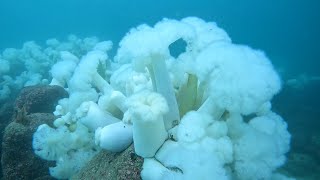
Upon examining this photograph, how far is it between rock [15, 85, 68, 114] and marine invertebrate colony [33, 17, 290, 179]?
2462 millimetres

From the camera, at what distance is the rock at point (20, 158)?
15.4 ft

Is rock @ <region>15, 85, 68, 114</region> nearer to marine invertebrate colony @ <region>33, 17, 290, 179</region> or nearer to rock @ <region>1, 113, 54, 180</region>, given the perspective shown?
rock @ <region>1, 113, 54, 180</region>

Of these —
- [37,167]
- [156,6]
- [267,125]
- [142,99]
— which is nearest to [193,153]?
[142,99]

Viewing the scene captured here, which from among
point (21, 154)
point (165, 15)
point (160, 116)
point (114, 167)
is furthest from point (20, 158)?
point (165, 15)

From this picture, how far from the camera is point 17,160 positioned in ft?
15.5

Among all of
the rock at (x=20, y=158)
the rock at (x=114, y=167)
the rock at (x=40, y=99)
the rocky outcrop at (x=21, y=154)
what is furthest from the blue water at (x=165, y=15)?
the rock at (x=114, y=167)

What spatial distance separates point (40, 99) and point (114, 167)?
319 centimetres

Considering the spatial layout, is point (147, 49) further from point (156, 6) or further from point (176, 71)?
point (156, 6)

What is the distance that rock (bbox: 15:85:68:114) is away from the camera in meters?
5.96

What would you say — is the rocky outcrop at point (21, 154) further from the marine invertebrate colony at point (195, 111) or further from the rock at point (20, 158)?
the marine invertebrate colony at point (195, 111)

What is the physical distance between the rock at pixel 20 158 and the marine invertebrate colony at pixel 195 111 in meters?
1.42

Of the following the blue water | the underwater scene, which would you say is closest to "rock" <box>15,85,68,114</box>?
the underwater scene

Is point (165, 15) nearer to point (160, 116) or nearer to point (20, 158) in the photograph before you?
point (20, 158)

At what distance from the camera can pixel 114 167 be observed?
3.40m
